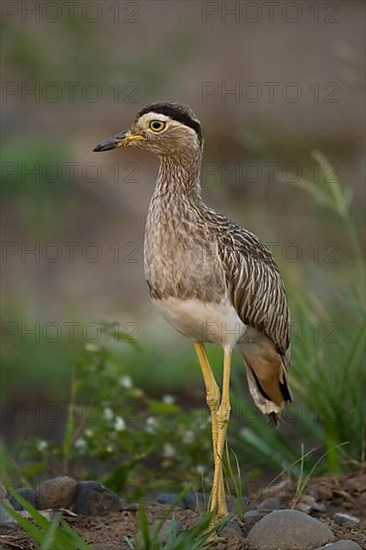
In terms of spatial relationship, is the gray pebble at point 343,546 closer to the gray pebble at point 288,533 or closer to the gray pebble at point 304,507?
the gray pebble at point 288,533

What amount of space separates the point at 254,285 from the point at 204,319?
322 mm

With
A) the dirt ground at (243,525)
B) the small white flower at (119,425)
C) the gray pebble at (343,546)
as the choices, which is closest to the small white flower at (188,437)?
the small white flower at (119,425)

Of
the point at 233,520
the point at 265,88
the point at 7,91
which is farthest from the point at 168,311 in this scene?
the point at 265,88

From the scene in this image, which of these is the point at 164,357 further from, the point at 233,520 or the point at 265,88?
the point at 265,88

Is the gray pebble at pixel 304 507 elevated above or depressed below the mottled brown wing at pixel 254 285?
below

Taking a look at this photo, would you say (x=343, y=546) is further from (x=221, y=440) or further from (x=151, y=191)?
(x=151, y=191)

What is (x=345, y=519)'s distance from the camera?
188 inches

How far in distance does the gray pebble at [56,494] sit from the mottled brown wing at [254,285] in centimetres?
99

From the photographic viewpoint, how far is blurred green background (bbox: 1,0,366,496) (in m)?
5.97

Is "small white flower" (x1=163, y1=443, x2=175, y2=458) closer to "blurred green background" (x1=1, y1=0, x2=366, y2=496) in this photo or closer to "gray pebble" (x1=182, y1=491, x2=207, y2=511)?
"blurred green background" (x1=1, y1=0, x2=366, y2=496)

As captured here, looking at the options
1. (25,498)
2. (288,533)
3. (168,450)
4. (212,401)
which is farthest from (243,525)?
(168,450)

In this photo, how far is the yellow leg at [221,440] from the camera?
459 centimetres

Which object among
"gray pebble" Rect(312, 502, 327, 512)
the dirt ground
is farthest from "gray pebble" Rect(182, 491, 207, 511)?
"gray pebble" Rect(312, 502, 327, 512)

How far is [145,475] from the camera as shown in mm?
5832
